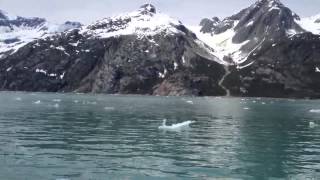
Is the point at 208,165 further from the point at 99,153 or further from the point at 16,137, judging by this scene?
the point at 16,137

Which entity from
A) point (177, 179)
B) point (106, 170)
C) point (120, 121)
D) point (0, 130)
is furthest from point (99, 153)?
point (120, 121)

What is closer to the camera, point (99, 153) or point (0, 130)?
point (99, 153)

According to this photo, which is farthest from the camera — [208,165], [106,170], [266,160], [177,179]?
[266,160]

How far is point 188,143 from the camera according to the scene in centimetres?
6219

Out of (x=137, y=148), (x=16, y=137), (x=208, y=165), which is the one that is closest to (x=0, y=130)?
(x=16, y=137)

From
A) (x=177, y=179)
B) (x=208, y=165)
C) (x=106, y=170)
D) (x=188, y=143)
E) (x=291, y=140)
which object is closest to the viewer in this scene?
(x=177, y=179)

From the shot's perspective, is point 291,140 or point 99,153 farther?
point 291,140

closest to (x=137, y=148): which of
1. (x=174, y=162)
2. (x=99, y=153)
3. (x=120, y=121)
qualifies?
(x=99, y=153)

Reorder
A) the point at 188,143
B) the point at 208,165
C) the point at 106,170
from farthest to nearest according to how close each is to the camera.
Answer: the point at 188,143
the point at 208,165
the point at 106,170

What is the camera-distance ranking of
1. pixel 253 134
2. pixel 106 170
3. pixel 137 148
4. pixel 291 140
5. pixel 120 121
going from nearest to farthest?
pixel 106 170, pixel 137 148, pixel 291 140, pixel 253 134, pixel 120 121

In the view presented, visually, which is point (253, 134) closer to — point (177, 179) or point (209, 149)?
point (209, 149)

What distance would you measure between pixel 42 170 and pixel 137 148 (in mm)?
16201

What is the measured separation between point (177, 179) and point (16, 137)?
30.4 m

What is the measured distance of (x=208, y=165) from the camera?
45.7m
